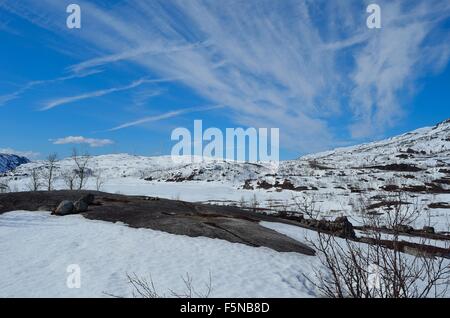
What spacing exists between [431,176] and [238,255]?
343 feet

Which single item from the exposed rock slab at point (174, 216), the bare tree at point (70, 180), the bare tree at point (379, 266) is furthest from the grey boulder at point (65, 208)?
the bare tree at point (70, 180)

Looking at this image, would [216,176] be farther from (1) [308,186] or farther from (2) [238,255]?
(2) [238,255]

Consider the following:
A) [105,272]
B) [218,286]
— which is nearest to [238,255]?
[218,286]

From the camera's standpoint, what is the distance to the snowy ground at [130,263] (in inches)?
476

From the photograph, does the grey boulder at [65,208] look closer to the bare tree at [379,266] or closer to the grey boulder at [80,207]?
the grey boulder at [80,207]

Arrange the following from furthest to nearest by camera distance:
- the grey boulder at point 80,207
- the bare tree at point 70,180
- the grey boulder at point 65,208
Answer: the bare tree at point 70,180 → the grey boulder at point 80,207 → the grey boulder at point 65,208

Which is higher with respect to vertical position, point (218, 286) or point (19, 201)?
point (19, 201)

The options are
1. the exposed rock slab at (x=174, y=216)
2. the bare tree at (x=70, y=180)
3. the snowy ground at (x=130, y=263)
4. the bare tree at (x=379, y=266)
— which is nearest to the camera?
the bare tree at (x=379, y=266)

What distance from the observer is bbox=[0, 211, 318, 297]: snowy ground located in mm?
12078

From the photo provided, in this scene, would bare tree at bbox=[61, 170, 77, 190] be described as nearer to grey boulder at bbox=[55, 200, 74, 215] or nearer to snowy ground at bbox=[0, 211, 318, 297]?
grey boulder at bbox=[55, 200, 74, 215]

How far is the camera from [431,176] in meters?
103

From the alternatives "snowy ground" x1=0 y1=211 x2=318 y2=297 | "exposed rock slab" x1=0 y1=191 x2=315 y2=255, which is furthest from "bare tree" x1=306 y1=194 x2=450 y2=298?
"exposed rock slab" x1=0 y1=191 x2=315 y2=255
